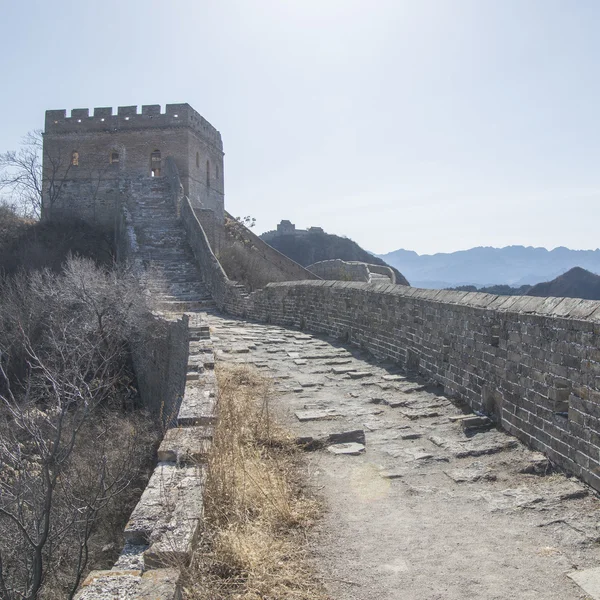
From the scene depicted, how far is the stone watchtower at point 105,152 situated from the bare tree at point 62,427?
833 centimetres

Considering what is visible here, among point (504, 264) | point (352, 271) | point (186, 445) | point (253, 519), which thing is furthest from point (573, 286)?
point (504, 264)

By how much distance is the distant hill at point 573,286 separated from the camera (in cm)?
2161

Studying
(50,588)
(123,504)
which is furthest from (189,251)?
(50,588)

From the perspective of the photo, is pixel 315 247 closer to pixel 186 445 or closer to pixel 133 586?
pixel 186 445

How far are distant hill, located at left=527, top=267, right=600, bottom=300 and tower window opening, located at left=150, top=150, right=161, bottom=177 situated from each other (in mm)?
17531

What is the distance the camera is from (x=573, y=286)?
2214cm

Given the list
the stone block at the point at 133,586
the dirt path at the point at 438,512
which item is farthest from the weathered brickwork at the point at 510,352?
the stone block at the point at 133,586

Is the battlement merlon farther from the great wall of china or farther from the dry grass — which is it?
the dry grass

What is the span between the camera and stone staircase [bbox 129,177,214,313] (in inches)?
687

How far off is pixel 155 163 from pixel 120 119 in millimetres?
2513

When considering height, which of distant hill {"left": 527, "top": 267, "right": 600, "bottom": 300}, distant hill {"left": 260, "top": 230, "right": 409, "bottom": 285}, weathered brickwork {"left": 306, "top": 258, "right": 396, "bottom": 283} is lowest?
distant hill {"left": 527, "top": 267, "right": 600, "bottom": 300}

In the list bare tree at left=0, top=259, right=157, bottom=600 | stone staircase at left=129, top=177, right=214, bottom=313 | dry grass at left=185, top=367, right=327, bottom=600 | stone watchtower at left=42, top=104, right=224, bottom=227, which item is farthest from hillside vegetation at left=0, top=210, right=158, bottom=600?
dry grass at left=185, top=367, right=327, bottom=600

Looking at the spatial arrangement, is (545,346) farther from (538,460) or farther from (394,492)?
(394,492)

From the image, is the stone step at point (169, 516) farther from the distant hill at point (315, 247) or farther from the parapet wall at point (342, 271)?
the distant hill at point (315, 247)
